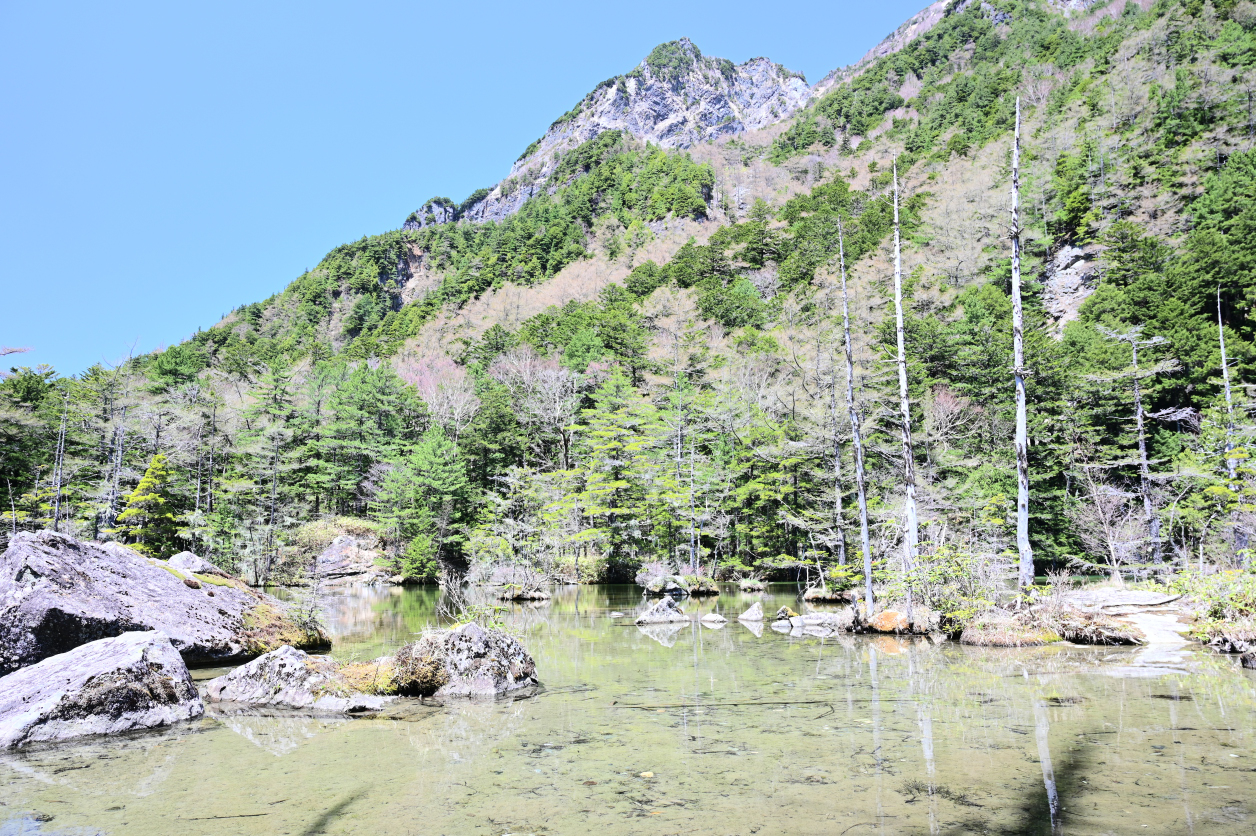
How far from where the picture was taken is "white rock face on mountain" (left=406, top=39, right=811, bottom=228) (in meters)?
118

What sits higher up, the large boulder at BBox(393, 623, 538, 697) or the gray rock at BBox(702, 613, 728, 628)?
the large boulder at BBox(393, 623, 538, 697)

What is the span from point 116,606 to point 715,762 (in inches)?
293

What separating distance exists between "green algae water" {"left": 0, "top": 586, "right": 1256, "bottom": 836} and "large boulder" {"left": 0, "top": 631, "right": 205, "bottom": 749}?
310mm

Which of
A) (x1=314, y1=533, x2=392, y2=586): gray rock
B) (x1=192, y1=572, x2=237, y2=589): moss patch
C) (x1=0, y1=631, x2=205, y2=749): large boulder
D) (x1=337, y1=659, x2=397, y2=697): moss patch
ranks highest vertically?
(x1=192, y1=572, x2=237, y2=589): moss patch

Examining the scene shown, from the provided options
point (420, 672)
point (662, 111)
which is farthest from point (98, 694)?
point (662, 111)

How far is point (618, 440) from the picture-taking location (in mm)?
31688

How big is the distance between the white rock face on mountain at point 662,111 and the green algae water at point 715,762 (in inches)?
4401

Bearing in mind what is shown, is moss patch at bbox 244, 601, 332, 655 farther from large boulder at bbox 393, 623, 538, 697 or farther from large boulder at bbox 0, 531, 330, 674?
large boulder at bbox 393, 623, 538, 697

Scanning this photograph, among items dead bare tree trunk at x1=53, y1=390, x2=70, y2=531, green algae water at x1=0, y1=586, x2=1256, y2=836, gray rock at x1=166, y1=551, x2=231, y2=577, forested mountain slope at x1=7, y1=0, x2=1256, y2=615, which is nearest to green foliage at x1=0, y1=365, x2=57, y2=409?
forested mountain slope at x1=7, y1=0, x2=1256, y2=615

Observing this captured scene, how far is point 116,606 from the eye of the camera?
24.2ft

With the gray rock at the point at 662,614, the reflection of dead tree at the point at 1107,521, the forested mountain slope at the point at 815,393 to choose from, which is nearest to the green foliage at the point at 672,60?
the forested mountain slope at the point at 815,393

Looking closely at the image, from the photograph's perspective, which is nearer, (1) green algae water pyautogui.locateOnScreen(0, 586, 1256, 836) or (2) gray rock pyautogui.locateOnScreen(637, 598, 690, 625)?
(1) green algae water pyautogui.locateOnScreen(0, 586, 1256, 836)

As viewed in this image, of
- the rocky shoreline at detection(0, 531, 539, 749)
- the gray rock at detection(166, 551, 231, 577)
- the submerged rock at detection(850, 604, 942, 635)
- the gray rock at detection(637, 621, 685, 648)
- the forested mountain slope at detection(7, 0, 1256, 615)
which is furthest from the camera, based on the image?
the forested mountain slope at detection(7, 0, 1256, 615)

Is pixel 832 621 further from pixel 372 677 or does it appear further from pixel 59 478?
pixel 59 478
